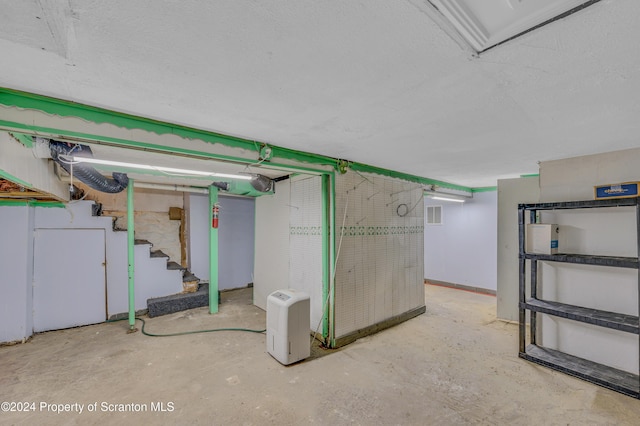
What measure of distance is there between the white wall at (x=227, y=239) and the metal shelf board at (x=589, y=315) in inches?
214

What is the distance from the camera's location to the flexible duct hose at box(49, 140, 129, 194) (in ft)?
7.77

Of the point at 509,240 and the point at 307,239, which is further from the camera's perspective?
the point at 509,240

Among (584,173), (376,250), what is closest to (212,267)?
(376,250)

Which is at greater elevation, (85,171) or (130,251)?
(85,171)

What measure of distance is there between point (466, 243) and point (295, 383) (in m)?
5.24

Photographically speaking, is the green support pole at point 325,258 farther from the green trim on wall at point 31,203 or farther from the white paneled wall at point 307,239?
the green trim on wall at point 31,203

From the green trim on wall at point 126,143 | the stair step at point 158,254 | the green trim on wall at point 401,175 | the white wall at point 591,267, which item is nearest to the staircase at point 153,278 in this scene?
the stair step at point 158,254

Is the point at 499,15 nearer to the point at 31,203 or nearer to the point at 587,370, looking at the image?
the point at 587,370

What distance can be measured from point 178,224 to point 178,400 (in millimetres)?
3840

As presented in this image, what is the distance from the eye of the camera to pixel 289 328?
9.77 ft

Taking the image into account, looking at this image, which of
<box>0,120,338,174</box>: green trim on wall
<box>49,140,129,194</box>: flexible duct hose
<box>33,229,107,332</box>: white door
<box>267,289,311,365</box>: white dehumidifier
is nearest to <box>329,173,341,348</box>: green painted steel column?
<box>267,289,311,365</box>: white dehumidifier

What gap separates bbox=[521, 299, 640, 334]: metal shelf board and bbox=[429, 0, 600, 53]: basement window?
2979mm

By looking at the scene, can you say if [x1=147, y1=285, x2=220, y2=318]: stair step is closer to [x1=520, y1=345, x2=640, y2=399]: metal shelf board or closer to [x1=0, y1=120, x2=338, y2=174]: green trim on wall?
[x1=0, y1=120, x2=338, y2=174]: green trim on wall

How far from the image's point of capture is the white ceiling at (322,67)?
3.33ft
